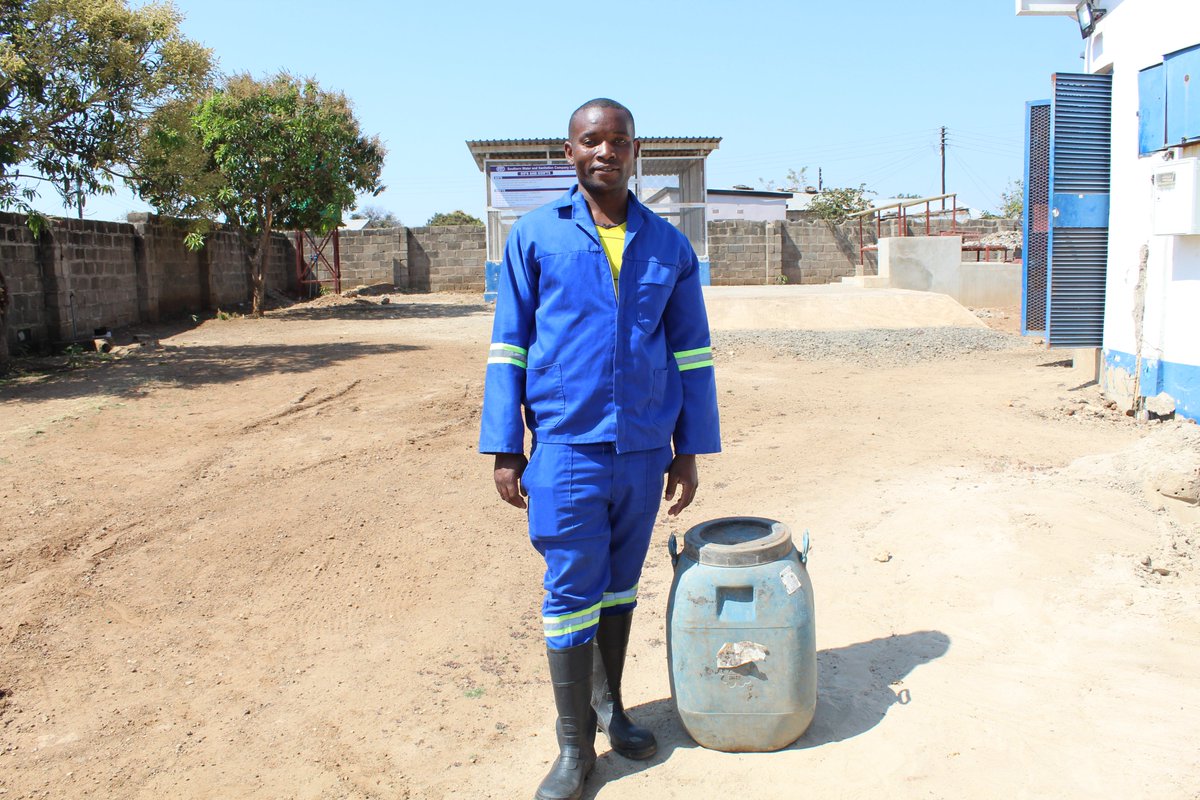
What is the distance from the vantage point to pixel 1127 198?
6691 mm

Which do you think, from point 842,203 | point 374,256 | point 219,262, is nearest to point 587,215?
point 219,262

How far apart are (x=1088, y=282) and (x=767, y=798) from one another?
6443mm

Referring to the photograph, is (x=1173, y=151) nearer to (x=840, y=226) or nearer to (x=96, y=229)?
(x=96, y=229)

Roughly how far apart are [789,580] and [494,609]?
1683mm

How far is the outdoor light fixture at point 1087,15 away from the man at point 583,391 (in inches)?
251

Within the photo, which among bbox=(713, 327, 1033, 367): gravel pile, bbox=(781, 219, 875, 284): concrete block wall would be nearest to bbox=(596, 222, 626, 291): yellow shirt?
bbox=(713, 327, 1033, 367): gravel pile

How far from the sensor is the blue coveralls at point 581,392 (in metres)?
2.44

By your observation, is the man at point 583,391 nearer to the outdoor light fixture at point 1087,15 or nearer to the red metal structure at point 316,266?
the outdoor light fixture at point 1087,15

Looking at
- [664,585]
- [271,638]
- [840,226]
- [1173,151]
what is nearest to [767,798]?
[664,585]

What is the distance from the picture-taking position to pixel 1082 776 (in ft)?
8.21

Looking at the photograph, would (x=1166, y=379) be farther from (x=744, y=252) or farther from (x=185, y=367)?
(x=744, y=252)

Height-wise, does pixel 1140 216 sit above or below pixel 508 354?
above

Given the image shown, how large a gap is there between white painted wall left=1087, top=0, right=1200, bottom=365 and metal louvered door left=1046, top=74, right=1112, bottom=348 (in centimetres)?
29

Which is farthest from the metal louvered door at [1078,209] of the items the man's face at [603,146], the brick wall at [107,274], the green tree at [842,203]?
the green tree at [842,203]
